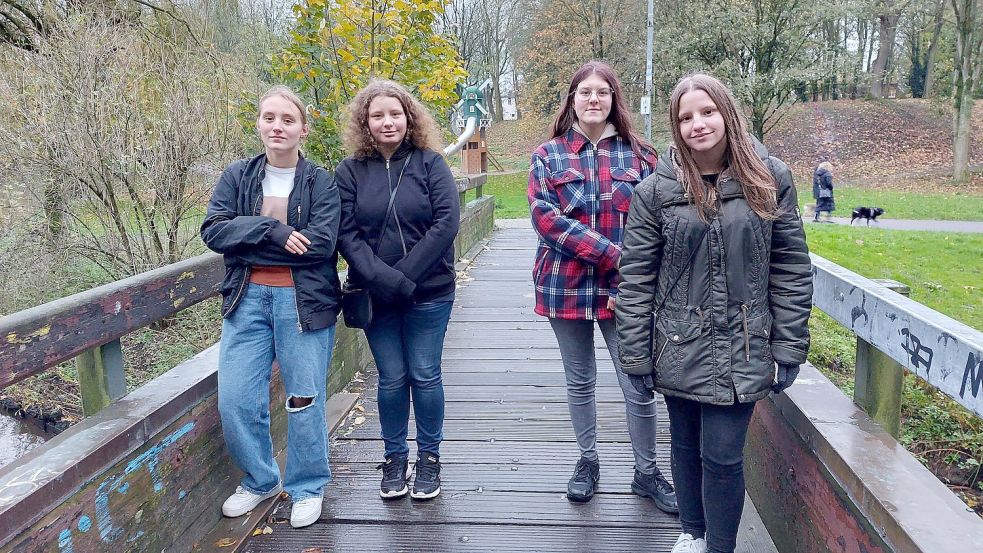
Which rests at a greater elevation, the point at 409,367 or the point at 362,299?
the point at 362,299

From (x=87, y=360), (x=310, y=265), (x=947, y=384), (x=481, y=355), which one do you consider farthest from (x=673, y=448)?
(x=481, y=355)

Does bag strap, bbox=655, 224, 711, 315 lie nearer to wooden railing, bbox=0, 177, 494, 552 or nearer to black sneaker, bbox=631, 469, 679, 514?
black sneaker, bbox=631, 469, 679, 514

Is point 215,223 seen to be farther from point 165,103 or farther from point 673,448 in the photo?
point 165,103

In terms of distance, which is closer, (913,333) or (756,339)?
(913,333)

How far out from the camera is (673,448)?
104 inches

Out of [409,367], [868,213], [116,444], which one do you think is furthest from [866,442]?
[868,213]

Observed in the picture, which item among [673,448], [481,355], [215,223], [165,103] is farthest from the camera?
[165,103]

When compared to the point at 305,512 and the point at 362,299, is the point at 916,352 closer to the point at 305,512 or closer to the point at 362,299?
the point at 362,299

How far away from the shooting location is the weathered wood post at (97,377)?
2.64 meters

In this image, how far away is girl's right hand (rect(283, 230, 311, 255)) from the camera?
279cm

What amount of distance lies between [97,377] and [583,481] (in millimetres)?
2012

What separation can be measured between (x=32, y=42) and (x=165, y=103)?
1.94 m

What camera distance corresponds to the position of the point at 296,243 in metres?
2.80

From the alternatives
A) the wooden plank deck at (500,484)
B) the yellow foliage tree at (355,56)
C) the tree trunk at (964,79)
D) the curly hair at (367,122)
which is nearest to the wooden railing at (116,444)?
the wooden plank deck at (500,484)
